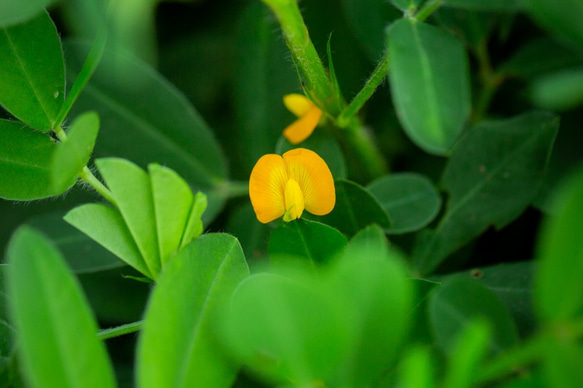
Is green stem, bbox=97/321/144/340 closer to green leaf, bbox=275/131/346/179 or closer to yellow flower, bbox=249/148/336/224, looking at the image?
yellow flower, bbox=249/148/336/224

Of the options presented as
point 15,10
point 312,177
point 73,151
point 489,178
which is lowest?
point 489,178

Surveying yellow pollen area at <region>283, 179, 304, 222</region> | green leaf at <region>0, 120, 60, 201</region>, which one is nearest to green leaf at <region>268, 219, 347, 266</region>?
yellow pollen area at <region>283, 179, 304, 222</region>

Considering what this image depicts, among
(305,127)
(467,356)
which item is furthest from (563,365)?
(305,127)

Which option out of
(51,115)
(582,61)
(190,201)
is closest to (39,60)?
(51,115)

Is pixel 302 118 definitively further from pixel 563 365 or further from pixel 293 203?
pixel 563 365

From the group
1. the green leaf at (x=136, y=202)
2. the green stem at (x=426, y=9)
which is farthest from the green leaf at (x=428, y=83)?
the green leaf at (x=136, y=202)

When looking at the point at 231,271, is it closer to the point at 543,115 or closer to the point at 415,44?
the point at 415,44
